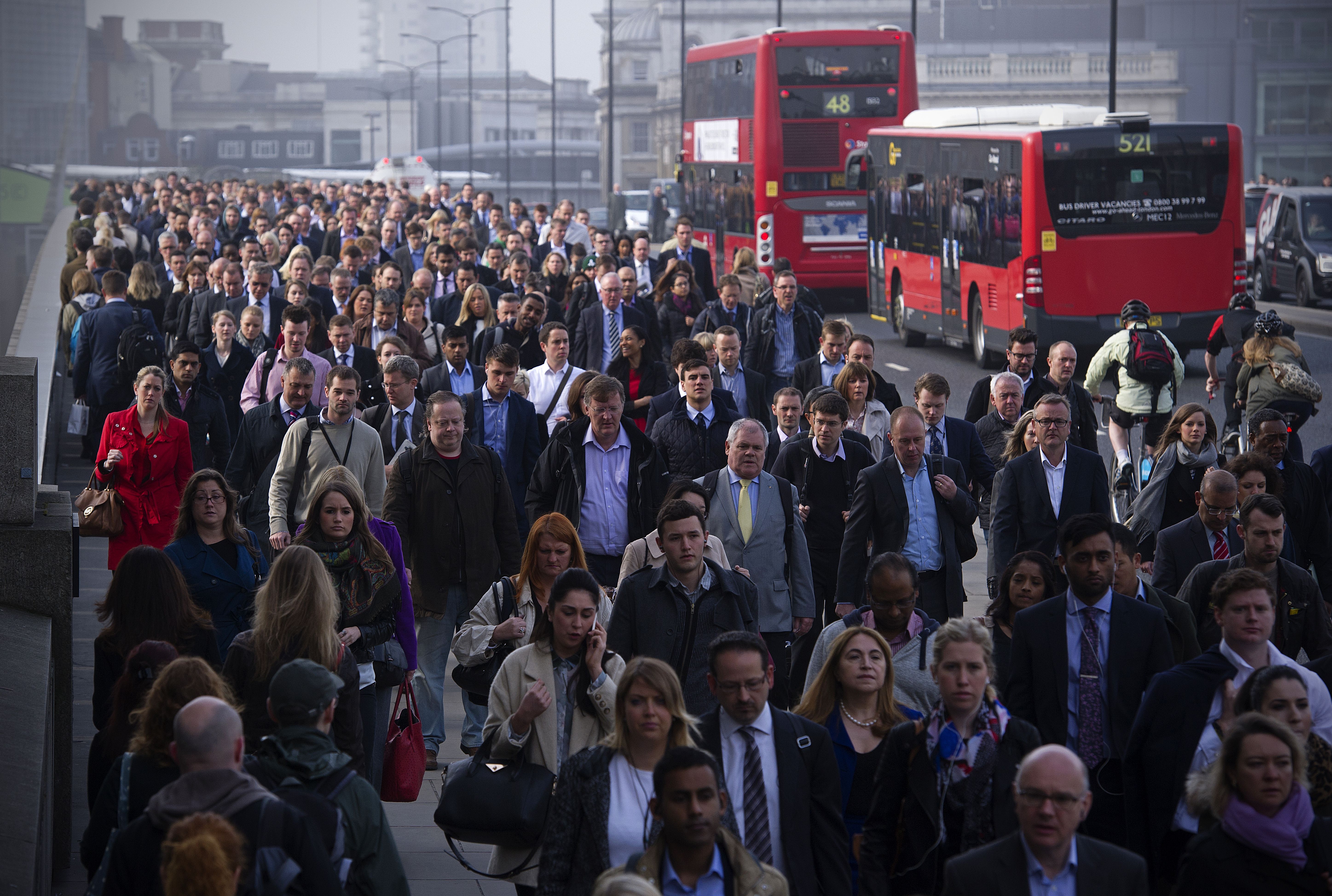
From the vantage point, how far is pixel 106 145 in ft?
500

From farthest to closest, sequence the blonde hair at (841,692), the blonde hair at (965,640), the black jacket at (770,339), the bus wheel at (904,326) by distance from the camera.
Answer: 1. the bus wheel at (904,326)
2. the black jacket at (770,339)
3. the blonde hair at (841,692)
4. the blonde hair at (965,640)

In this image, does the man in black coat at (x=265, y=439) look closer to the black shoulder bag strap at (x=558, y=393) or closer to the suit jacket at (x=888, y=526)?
the black shoulder bag strap at (x=558, y=393)

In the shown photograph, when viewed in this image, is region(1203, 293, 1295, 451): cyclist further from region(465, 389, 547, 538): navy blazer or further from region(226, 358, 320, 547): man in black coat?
region(226, 358, 320, 547): man in black coat

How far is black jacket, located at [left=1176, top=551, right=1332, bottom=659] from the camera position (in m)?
6.99

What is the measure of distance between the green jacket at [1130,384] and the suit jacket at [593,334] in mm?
3538

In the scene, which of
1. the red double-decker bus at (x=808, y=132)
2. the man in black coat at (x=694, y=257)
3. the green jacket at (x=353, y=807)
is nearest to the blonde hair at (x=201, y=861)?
the green jacket at (x=353, y=807)

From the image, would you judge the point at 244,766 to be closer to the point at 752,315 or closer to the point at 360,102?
the point at 752,315

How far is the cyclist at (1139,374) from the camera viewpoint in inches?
502

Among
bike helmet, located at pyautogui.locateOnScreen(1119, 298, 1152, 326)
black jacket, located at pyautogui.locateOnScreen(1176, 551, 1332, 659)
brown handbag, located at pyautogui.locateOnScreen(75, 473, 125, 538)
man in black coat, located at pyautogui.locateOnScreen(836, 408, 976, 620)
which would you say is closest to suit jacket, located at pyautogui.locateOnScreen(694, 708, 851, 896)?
black jacket, located at pyautogui.locateOnScreen(1176, 551, 1332, 659)

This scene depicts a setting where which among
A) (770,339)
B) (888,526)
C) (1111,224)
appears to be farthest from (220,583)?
(1111,224)

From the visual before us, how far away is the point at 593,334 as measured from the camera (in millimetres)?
14039

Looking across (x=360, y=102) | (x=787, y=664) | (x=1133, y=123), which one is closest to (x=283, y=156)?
(x=360, y=102)

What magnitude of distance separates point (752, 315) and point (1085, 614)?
8347 millimetres

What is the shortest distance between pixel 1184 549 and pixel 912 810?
3.15 m
